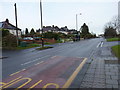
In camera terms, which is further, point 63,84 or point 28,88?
point 63,84

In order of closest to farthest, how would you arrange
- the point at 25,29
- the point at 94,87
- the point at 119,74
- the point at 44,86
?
the point at 94,87, the point at 44,86, the point at 119,74, the point at 25,29

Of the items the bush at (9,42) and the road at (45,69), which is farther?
the bush at (9,42)

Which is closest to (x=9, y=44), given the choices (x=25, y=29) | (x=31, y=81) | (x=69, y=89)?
(x=31, y=81)

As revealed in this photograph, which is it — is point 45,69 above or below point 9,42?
below

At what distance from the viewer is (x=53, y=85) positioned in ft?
19.0

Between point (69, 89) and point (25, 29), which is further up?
point (25, 29)

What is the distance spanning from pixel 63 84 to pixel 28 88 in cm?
152

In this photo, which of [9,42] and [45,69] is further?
[9,42]

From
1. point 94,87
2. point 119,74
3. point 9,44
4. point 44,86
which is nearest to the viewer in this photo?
point 94,87

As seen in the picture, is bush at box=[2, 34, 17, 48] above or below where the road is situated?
above

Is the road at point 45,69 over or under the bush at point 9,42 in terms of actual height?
under

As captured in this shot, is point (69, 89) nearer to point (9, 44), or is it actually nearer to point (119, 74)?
point (119, 74)

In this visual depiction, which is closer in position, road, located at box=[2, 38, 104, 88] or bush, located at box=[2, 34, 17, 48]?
road, located at box=[2, 38, 104, 88]

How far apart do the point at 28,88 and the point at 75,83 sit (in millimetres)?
2050
